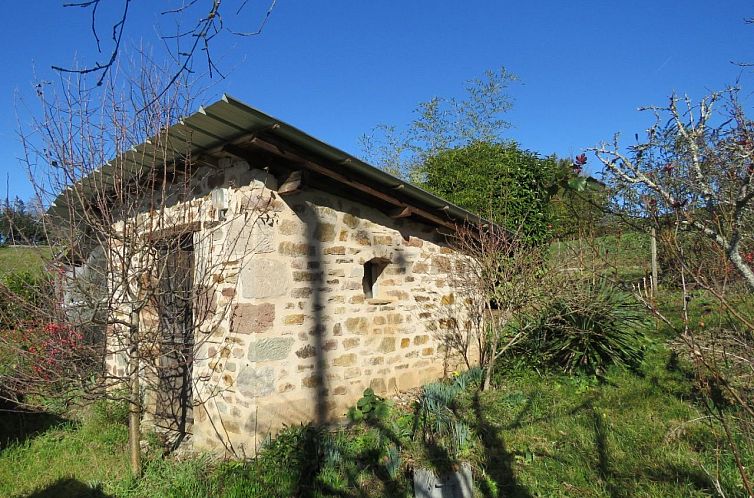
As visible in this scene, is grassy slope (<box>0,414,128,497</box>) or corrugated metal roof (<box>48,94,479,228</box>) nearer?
corrugated metal roof (<box>48,94,479,228</box>)

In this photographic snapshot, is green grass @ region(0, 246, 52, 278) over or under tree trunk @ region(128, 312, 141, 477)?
over

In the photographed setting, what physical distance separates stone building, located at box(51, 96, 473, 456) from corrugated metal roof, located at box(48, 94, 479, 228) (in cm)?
2

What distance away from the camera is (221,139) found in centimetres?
432

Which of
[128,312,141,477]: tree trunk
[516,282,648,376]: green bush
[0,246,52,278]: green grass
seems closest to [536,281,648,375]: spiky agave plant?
[516,282,648,376]: green bush

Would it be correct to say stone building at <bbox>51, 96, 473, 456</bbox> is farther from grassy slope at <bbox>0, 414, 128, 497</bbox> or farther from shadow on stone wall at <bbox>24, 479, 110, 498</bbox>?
shadow on stone wall at <bbox>24, 479, 110, 498</bbox>

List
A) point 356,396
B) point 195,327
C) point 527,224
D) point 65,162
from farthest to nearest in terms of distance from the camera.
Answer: point 527,224
point 356,396
point 195,327
point 65,162

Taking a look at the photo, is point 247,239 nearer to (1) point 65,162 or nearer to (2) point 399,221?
(1) point 65,162

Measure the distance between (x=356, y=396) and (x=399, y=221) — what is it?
2334 mm

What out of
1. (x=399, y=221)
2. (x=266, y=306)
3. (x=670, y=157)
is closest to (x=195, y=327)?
(x=266, y=306)

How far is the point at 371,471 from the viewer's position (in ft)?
13.5

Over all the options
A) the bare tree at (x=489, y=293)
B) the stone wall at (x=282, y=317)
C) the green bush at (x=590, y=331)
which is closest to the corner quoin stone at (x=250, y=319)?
the stone wall at (x=282, y=317)

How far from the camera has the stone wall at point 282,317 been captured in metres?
4.44

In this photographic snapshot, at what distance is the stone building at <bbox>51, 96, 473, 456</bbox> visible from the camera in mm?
4383

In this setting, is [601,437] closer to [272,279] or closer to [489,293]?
[489,293]
